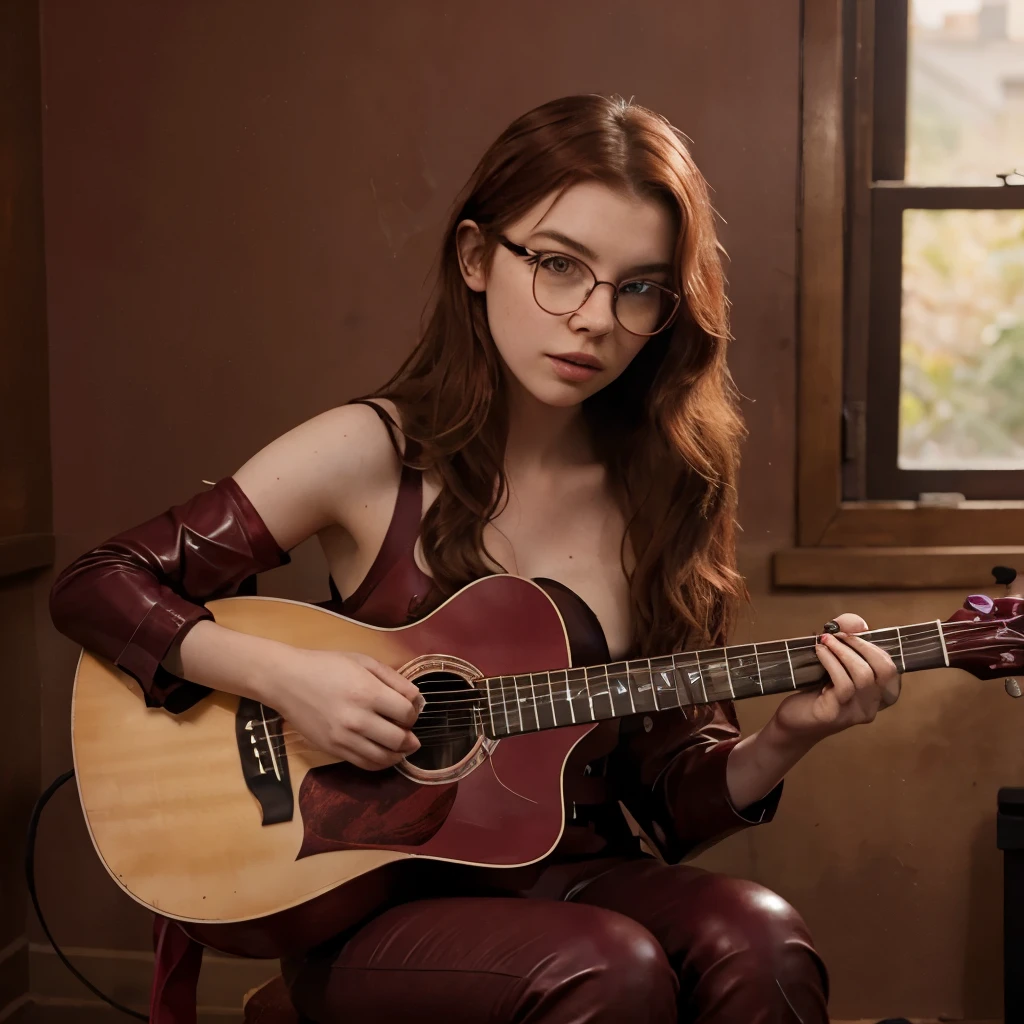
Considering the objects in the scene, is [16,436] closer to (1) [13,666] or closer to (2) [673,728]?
(1) [13,666]

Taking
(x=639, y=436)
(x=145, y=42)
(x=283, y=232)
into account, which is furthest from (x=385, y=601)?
(x=145, y=42)

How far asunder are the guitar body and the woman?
0.04 metres

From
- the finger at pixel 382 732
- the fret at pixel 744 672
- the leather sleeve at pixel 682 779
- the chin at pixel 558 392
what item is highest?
the chin at pixel 558 392

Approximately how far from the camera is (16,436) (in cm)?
192

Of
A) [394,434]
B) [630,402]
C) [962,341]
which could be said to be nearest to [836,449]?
[962,341]

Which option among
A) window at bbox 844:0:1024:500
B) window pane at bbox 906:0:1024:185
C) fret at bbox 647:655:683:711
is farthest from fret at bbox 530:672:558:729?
window pane at bbox 906:0:1024:185

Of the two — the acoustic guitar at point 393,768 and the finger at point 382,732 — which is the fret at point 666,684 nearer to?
the acoustic guitar at point 393,768

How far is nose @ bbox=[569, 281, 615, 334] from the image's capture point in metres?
1.25

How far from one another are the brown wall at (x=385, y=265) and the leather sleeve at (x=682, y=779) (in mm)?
534

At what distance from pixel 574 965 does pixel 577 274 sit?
73cm

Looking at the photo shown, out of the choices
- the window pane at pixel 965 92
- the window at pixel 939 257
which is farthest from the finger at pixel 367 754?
the window pane at pixel 965 92

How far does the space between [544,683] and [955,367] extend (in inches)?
48.0

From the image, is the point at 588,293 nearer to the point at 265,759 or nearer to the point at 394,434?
the point at 394,434

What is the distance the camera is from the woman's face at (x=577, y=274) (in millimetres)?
1248
